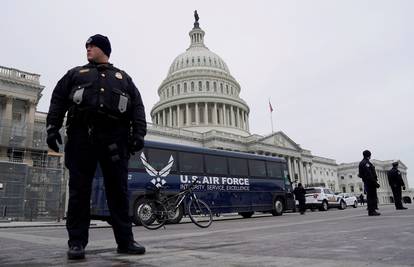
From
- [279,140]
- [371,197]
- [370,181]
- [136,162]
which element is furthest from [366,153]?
[279,140]

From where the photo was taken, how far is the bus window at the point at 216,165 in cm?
1716

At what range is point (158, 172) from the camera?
15023 millimetres

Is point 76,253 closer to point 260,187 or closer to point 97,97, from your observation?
point 97,97

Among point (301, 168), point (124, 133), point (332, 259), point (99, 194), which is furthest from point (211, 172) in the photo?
point (301, 168)

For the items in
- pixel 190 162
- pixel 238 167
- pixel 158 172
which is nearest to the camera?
pixel 158 172

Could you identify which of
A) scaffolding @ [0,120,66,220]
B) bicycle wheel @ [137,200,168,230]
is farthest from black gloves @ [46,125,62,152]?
scaffolding @ [0,120,66,220]

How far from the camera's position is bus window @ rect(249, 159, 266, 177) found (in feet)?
63.3

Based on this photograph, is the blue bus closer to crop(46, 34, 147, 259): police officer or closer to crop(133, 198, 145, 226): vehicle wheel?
crop(133, 198, 145, 226): vehicle wheel

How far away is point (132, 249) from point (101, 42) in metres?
2.27

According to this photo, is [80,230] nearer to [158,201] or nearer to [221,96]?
[158,201]

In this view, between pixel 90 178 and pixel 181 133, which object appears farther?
pixel 181 133

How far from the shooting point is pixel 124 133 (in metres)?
3.94

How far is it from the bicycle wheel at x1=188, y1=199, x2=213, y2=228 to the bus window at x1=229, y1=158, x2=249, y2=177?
8.28 m

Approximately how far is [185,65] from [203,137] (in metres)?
28.0
